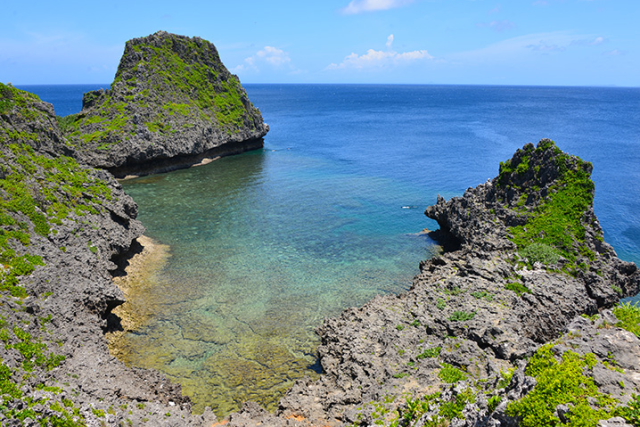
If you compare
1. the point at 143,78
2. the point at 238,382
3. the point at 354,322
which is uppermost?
the point at 143,78

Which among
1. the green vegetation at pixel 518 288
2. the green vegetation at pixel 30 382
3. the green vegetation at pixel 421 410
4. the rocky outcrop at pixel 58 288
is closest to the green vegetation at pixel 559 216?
the green vegetation at pixel 518 288

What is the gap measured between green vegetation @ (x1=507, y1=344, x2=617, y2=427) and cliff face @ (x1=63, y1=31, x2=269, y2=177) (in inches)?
2509

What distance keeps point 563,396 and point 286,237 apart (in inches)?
1341

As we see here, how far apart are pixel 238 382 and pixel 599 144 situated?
102219mm

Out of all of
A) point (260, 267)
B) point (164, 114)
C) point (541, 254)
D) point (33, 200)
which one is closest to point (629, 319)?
point (541, 254)

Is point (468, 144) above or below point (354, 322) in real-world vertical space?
above

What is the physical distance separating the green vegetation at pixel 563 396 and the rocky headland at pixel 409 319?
54 millimetres

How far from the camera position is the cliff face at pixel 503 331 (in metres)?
13.7

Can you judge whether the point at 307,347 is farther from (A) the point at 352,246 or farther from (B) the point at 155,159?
(B) the point at 155,159

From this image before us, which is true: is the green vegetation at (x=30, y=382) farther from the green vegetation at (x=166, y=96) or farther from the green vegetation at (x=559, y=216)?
the green vegetation at (x=166, y=96)

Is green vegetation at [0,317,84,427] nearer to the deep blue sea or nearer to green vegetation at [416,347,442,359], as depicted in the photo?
the deep blue sea

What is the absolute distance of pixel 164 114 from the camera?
256 ft

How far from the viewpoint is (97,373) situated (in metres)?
20.0

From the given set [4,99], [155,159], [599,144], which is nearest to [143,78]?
[155,159]
